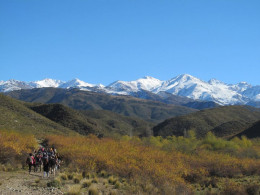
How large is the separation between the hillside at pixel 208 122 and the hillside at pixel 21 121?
189 ft

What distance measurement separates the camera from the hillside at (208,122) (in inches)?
4705

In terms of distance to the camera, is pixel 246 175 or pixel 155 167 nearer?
pixel 155 167

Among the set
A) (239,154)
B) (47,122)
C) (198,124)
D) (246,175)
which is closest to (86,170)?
(246,175)

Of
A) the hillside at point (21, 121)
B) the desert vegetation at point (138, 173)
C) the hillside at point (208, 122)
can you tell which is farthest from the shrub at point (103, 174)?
the hillside at point (208, 122)

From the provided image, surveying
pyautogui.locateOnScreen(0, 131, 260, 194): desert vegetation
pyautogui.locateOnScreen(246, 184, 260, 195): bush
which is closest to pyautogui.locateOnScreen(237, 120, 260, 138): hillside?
pyautogui.locateOnScreen(0, 131, 260, 194): desert vegetation

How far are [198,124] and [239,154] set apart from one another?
75.2 metres

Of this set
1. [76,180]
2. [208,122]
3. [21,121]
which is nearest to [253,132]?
[208,122]

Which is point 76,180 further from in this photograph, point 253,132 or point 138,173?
point 253,132

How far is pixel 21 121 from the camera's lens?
71812 millimetres

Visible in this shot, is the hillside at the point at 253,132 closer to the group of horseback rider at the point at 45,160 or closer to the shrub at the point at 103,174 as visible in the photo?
the shrub at the point at 103,174

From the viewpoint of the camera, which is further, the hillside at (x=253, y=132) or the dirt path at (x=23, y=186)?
the hillside at (x=253, y=132)

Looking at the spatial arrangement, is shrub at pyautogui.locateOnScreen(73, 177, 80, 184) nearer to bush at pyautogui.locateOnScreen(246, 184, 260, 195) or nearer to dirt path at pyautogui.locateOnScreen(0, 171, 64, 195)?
dirt path at pyautogui.locateOnScreen(0, 171, 64, 195)

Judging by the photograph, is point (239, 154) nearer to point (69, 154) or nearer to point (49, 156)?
point (69, 154)

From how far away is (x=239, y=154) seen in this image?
57625mm
